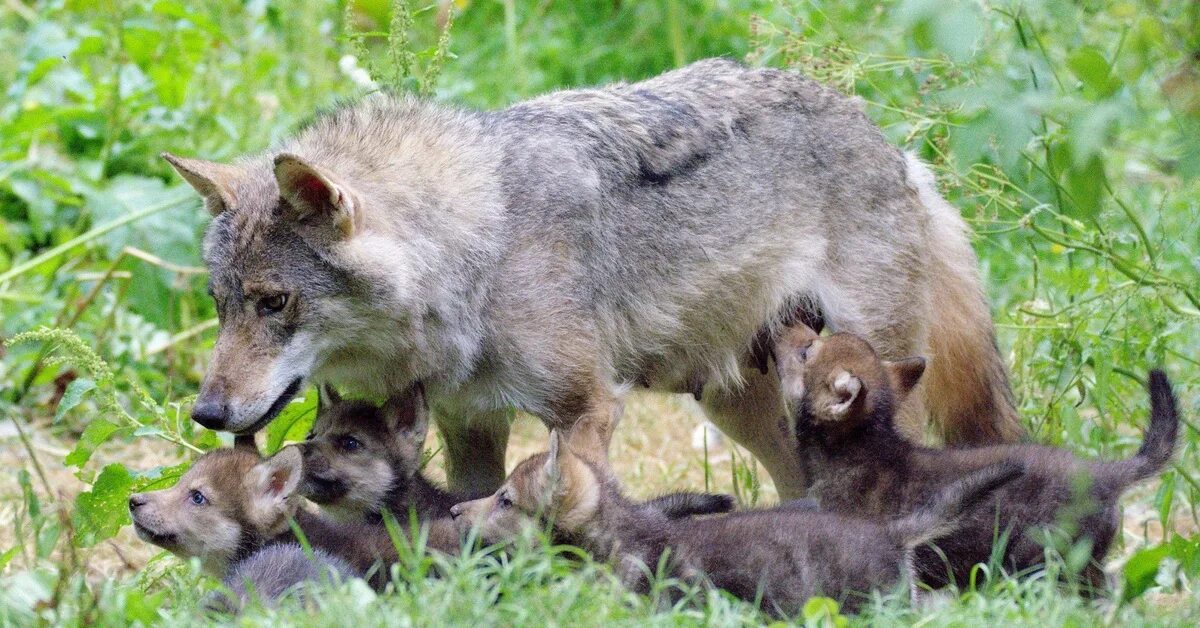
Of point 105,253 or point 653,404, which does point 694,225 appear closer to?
point 653,404

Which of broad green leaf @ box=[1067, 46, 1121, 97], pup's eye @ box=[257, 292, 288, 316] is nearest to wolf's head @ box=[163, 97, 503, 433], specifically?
pup's eye @ box=[257, 292, 288, 316]

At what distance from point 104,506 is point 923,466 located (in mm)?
3081

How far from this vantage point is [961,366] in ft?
21.6

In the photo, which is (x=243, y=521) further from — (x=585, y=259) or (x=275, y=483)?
(x=585, y=259)

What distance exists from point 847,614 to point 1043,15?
14.7ft

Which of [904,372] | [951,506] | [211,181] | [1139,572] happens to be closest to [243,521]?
[211,181]

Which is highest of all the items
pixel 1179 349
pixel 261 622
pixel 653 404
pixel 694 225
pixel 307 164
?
→ pixel 307 164

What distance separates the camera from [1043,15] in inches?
312

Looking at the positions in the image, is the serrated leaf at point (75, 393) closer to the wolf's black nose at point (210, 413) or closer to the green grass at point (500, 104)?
the green grass at point (500, 104)

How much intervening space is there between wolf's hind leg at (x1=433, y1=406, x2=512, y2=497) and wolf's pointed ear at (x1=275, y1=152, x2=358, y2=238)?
1.23 metres

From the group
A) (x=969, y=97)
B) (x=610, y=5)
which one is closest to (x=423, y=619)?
(x=969, y=97)

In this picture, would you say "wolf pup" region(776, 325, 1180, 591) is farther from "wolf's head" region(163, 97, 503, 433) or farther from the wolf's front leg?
"wolf's head" region(163, 97, 503, 433)

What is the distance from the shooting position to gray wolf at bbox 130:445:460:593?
4.85 meters

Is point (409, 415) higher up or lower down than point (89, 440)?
higher up
